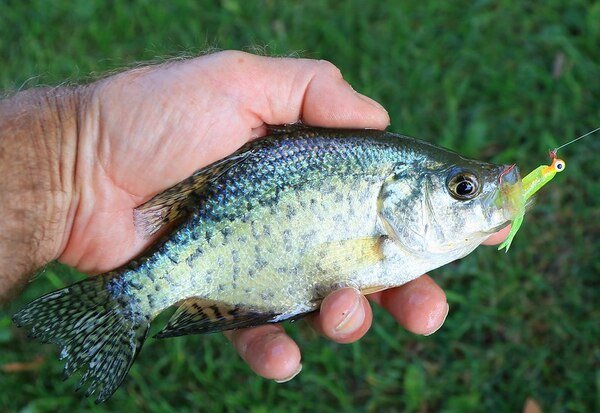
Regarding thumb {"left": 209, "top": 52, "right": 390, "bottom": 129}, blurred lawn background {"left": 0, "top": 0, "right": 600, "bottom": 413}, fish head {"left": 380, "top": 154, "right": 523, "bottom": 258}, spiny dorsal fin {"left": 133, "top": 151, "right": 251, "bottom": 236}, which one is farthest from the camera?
blurred lawn background {"left": 0, "top": 0, "right": 600, "bottom": 413}

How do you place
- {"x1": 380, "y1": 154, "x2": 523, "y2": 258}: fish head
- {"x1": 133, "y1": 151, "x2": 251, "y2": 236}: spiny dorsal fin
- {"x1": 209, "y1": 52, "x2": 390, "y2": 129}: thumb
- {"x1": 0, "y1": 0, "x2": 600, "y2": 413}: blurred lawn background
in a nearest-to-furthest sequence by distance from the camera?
{"x1": 380, "y1": 154, "x2": 523, "y2": 258}: fish head, {"x1": 133, "y1": 151, "x2": 251, "y2": 236}: spiny dorsal fin, {"x1": 209, "y1": 52, "x2": 390, "y2": 129}: thumb, {"x1": 0, "y1": 0, "x2": 600, "y2": 413}: blurred lawn background

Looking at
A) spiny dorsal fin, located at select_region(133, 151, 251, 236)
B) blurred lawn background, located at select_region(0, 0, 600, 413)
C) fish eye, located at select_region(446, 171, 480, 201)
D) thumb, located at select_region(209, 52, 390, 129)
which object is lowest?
blurred lawn background, located at select_region(0, 0, 600, 413)

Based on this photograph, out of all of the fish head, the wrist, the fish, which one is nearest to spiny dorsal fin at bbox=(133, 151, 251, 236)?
the fish

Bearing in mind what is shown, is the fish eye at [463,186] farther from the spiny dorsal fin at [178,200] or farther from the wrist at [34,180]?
the wrist at [34,180]

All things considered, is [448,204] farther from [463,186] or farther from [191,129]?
[191,129]

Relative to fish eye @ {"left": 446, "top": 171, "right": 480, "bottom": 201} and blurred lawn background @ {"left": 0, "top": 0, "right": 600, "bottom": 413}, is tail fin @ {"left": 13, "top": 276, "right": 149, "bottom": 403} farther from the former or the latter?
fish eye @ {"left": 446, "top": 171, "right": 480, "bottom": 201}

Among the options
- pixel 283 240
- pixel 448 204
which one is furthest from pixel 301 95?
pixel 448 204

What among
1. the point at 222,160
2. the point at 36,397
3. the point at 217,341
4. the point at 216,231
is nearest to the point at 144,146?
the point at 222,160
